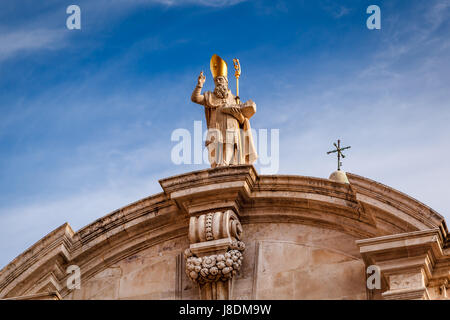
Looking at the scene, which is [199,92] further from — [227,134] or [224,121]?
[227,134]

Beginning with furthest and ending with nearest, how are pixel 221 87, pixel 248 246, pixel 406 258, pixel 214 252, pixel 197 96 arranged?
pixel 221 87 → pixel 197 96 → pixel 248 246 → pixel 214 252 → pixel 406 258

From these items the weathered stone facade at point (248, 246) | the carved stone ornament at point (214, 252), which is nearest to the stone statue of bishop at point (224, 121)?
the weathered stone facade at point (248, 246)

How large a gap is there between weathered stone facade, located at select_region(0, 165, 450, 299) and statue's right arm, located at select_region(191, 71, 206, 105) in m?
1.62

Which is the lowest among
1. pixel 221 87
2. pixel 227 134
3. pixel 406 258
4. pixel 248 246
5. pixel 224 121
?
pixel 406 258

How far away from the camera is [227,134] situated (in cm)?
1642

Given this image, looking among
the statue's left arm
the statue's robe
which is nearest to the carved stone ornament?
the statue's robe

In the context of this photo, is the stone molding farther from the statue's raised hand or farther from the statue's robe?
the statue's raised hand

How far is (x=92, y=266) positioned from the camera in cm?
1627

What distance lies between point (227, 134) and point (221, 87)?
0.93m

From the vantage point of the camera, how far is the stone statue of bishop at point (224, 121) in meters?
16.3

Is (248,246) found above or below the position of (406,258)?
above

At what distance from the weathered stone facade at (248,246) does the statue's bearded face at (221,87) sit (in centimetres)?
175

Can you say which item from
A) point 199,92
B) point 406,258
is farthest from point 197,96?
point 406,258

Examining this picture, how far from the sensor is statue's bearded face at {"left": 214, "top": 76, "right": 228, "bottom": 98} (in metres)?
16.9
